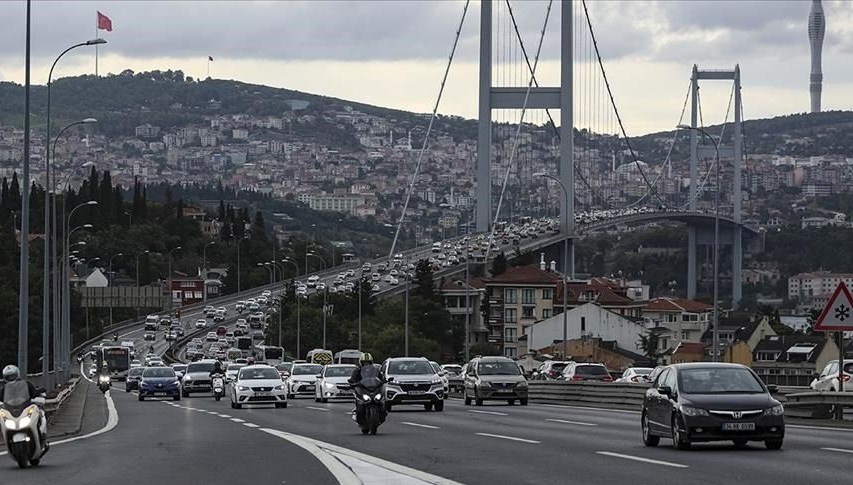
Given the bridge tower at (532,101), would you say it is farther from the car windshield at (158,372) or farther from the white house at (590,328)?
the car windshield at (158,372)

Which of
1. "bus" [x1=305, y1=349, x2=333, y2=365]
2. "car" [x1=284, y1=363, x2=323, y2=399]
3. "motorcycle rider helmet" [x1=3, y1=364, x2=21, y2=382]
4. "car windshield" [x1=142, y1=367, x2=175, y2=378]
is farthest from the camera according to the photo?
"bus" [x1=305, y1=349, x2=333, y2=365]

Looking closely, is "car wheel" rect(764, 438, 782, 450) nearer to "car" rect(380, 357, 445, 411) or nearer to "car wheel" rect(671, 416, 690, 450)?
"car wheel" rect(671, 416, 690, 450)

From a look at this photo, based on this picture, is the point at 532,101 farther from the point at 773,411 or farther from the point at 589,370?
the point at 773,411

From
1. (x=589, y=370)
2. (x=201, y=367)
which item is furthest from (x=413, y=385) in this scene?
(x=201, y=367)

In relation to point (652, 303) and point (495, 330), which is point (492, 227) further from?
point (652, 303)

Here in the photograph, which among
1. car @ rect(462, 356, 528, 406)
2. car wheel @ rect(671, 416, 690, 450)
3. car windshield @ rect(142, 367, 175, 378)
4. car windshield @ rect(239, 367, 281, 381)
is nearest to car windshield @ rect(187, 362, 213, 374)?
car windshield @ rect(142, 367, 175, 378)

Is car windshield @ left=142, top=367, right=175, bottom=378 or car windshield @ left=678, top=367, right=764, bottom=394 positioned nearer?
car windshield @ left=678, top=367, right=764, bottom=394

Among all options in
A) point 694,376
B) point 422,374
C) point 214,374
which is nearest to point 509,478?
point 694,376
